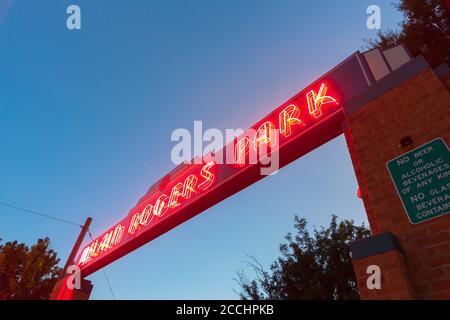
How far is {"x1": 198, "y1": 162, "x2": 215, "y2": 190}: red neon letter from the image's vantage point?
874 centimetres

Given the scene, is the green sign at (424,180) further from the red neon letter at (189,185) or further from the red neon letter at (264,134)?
the red neon letter at (189,185)

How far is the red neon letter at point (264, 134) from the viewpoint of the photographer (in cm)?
780

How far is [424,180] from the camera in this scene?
4293 millimetres

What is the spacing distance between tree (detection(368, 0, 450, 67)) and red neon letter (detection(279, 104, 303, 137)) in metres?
9.63

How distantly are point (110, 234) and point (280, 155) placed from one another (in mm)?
8490

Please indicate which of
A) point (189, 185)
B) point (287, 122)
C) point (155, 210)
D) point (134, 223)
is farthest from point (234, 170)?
point (134, 223)

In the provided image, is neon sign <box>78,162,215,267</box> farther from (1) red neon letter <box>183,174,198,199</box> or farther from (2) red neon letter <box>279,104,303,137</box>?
(2) red neon letter <box>279,104,303,137</box>

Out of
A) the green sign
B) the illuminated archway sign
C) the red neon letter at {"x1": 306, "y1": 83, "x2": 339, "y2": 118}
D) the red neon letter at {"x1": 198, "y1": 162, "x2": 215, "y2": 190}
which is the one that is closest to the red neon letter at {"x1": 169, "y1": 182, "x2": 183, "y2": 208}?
the illuminated archway sign

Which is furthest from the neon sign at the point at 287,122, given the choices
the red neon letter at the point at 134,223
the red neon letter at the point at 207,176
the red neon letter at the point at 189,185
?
the red neon letter at the point at 134,223

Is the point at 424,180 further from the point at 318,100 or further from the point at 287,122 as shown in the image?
the point at 287,122

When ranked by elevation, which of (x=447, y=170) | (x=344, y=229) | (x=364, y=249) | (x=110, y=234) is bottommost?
(x=364, y=249)
